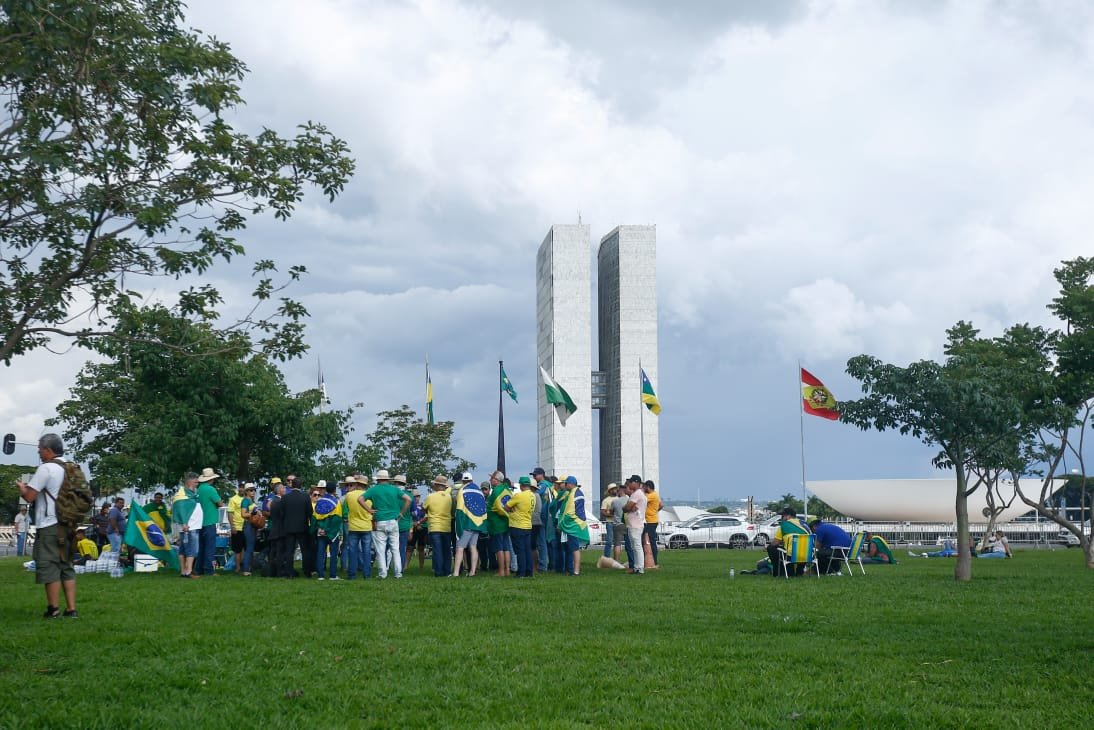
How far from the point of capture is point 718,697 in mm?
6539

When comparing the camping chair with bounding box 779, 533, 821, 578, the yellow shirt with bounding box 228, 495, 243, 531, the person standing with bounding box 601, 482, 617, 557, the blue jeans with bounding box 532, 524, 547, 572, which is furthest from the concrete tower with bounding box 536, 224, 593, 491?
the camping chair with bounding box 779, 533, 821, 578

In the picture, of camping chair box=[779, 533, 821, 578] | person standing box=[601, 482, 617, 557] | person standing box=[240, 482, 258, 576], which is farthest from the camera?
person standing box=[601, 482, 617, 557]

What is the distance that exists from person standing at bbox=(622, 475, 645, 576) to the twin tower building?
72099 mm

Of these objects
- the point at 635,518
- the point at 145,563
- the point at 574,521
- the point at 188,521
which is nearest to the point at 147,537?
the point at 145,563

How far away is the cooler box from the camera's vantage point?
1823 centimetres

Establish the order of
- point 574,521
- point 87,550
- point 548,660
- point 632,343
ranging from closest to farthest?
point 548,660, point 574,521, point 87,550, point 632,343

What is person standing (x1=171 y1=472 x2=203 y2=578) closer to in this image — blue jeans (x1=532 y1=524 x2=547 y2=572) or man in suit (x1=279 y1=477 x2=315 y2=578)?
man in suit (x1=279 y1=477 x2=315 y2=578)

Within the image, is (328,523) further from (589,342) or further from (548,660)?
(589,342)

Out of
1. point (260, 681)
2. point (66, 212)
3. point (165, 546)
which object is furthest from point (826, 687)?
point (165, 546)

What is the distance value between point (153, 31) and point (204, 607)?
6.14 meters

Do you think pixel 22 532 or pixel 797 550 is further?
pixel 22 532

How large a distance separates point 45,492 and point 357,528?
734cm

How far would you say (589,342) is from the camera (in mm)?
95062

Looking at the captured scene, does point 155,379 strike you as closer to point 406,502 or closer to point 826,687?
point 406,502
